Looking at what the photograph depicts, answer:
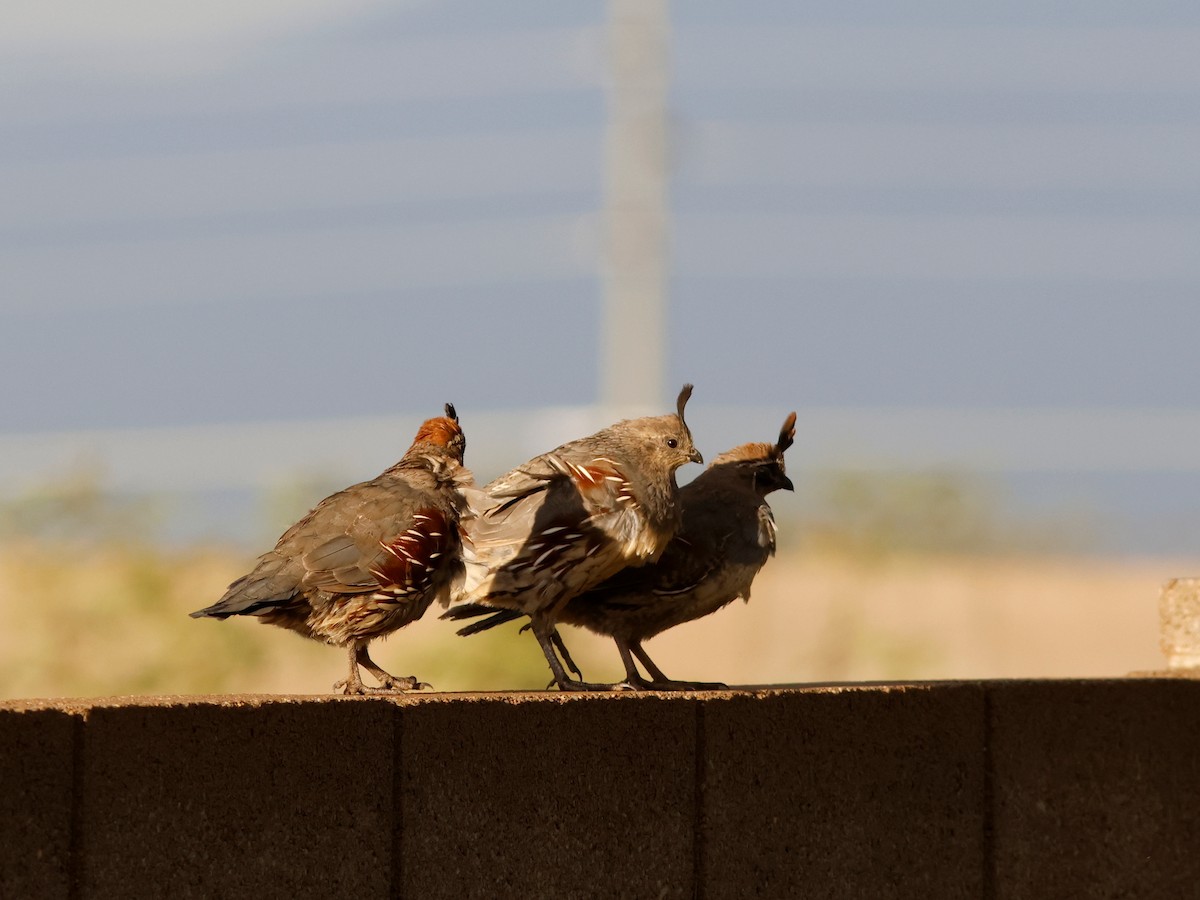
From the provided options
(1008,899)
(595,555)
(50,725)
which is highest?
(595,555)

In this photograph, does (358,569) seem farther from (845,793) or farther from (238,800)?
(845,793)

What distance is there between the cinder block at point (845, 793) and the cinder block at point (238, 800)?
1.16 metres

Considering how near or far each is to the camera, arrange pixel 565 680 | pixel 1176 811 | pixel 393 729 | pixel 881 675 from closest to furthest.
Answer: pixel 393 729 → pixel 565 680 → pixel 1176 811 → pixel 881 675

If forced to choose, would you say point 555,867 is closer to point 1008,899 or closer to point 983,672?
point 1008,899

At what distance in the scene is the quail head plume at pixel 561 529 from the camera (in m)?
5.19

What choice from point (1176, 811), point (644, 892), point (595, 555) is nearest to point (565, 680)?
point (595, 555)

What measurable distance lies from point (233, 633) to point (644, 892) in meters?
8.52

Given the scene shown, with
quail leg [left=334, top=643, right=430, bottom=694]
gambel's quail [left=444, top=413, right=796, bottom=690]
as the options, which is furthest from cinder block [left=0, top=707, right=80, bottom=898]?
gambel's quail [left=444, top=413, right=796, bottom=690]

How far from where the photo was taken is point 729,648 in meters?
14.8

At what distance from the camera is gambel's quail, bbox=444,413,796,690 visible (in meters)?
5.73

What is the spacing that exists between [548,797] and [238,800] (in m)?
0.94

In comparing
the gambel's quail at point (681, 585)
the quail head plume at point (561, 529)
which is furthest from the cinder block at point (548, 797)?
the gambel's quail at point (681, 585)

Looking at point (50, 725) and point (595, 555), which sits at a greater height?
point (595, 555)

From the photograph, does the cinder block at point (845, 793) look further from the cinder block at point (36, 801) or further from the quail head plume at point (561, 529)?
the cinder block at point (36, 801)
